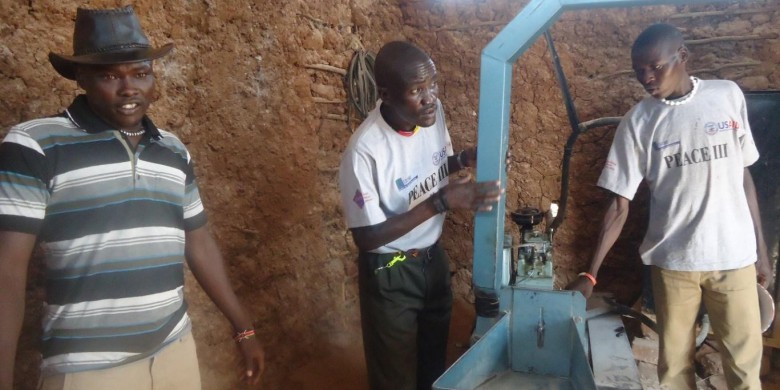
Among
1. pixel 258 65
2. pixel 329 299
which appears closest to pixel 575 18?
pixel 258 65

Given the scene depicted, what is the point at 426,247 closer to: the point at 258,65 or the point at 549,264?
the point at 549,264

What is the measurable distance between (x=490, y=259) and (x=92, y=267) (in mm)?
1207

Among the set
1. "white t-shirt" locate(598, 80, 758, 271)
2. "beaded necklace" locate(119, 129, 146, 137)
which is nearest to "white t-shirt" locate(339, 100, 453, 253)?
"beaded necklace" locate(119, 129, 146, 137)

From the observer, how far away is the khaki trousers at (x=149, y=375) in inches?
49.9

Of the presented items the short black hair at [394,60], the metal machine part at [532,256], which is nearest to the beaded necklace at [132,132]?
the short black hair at [394,60]

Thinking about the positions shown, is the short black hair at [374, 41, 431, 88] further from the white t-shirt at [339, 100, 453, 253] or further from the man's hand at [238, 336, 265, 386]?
the man's hand at [238, 336, 265, 386]

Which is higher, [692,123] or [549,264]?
[692,123]

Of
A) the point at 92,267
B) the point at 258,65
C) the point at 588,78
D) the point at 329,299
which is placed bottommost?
the point at 329,299

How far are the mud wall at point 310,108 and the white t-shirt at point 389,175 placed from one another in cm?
95

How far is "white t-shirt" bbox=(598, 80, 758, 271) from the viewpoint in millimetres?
2068

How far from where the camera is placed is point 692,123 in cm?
208

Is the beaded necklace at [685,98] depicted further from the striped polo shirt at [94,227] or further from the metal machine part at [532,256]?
the striped polo shirt at [94,227]

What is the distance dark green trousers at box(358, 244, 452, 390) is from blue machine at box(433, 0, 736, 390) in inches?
13.9

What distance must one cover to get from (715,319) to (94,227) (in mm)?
2436
